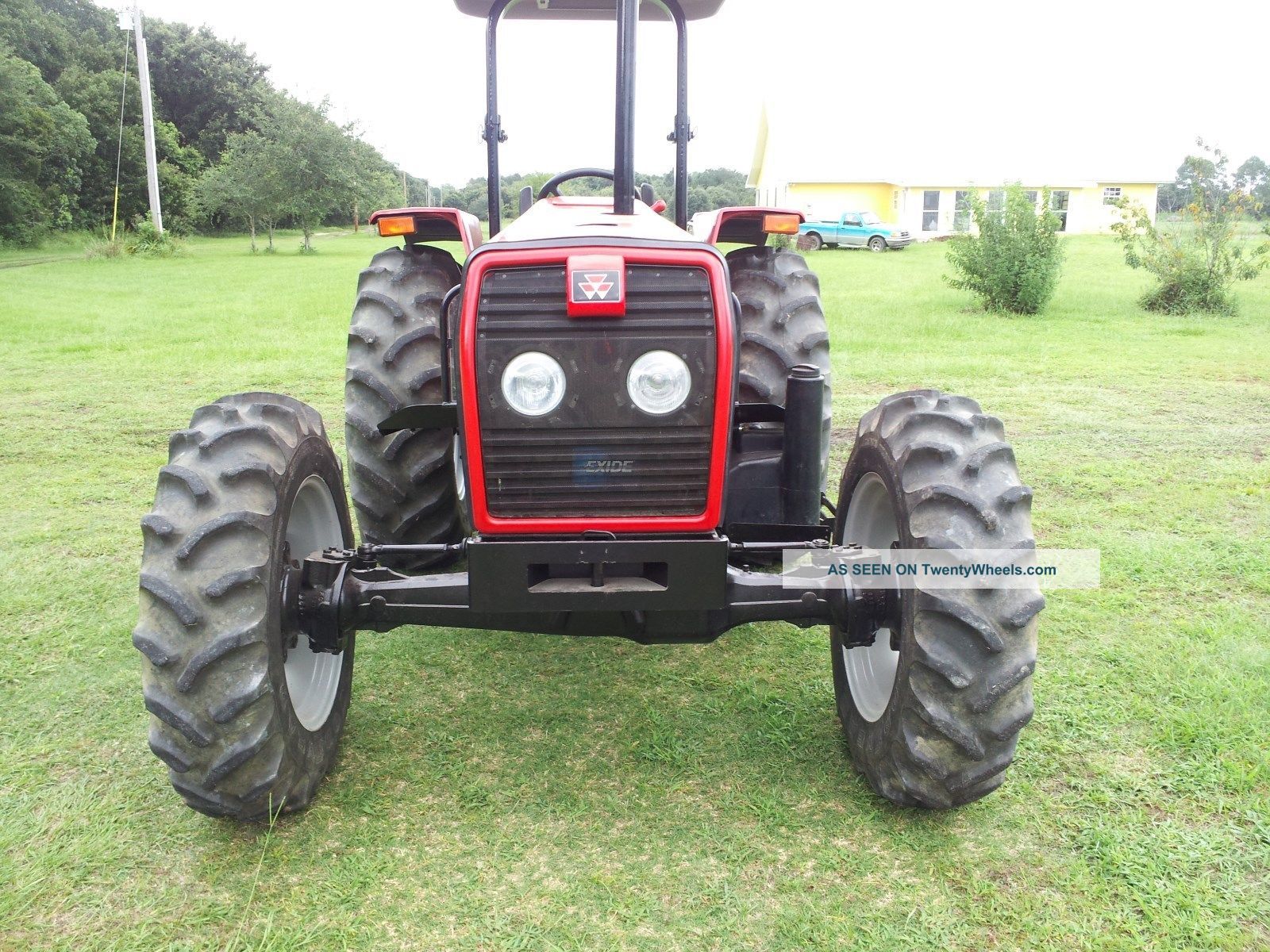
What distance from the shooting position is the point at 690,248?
111 inches

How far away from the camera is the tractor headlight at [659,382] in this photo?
2.79 metres

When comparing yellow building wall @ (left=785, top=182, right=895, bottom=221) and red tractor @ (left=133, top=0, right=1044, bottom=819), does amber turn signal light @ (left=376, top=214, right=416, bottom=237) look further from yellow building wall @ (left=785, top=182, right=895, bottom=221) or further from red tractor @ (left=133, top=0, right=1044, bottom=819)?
yellow building wall @ (left=785, top=182, right=895, bottom=221)

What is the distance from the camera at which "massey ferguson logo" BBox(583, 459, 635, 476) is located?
9.34ft

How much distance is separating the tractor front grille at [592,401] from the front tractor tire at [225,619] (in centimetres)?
63

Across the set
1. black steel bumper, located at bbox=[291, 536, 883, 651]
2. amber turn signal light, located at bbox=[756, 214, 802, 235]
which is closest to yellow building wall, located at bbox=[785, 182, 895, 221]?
amber turn signal light, located at bbox=[756, 214, 802, 235]

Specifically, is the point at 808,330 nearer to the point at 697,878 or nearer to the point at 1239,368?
the point at 697,878

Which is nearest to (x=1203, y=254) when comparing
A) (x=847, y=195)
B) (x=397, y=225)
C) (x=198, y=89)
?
(x=397, y=225)

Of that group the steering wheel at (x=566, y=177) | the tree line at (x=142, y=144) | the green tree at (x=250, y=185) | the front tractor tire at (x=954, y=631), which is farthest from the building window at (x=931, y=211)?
the front tractor tire at (x=954, y=631)

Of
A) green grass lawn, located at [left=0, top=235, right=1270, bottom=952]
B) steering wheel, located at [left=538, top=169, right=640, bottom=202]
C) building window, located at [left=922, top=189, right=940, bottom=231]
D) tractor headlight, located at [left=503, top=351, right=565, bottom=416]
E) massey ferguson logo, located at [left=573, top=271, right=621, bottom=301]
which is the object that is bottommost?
green grass lawn, located at [left=0, top=235, right=1270, bottom=952]

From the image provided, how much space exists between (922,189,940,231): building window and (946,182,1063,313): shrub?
28.2m

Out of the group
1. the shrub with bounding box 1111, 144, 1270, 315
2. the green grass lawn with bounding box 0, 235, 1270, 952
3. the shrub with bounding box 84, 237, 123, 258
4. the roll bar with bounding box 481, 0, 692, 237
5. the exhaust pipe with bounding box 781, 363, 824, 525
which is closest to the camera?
the green grass lawn with bounding box 0, 235, 1270, 952

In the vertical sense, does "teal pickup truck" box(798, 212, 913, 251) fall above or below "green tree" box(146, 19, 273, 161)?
below

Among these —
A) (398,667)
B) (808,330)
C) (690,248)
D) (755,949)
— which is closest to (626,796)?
(755,949)

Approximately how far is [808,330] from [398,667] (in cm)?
204
